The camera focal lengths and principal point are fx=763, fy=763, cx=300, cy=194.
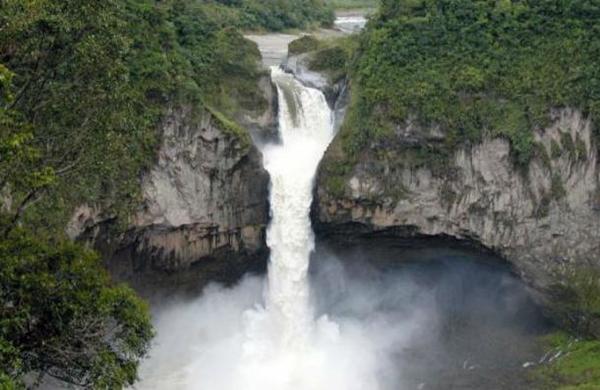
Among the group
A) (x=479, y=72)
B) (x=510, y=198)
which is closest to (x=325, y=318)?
(x=510, y=198)

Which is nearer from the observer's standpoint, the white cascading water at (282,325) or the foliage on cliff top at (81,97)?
the foliage on cliff top at (81,97)

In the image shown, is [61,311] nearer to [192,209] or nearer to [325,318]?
[192,209]

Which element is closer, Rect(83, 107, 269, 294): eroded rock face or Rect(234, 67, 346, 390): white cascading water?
Rect(83, 107, 269, 294): eroded rock face

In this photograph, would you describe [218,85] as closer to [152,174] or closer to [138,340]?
[152,174]

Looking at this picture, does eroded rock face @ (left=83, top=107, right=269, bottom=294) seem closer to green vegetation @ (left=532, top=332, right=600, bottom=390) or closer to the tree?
green vegetation @ (left=532, top=332, right=600, bottom=390)

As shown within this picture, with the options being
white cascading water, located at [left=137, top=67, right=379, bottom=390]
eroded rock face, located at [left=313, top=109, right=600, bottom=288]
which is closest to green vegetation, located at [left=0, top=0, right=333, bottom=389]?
white cascading water, located at [left=137, top=67, right=379, bottom=390]

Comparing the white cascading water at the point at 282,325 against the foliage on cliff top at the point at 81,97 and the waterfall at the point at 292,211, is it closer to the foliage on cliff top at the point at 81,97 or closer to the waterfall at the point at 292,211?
the waterfall at the point at 292,211

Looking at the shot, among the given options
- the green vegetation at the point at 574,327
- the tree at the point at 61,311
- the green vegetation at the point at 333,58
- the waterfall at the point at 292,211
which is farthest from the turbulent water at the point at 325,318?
the tree at the point at 61,311
